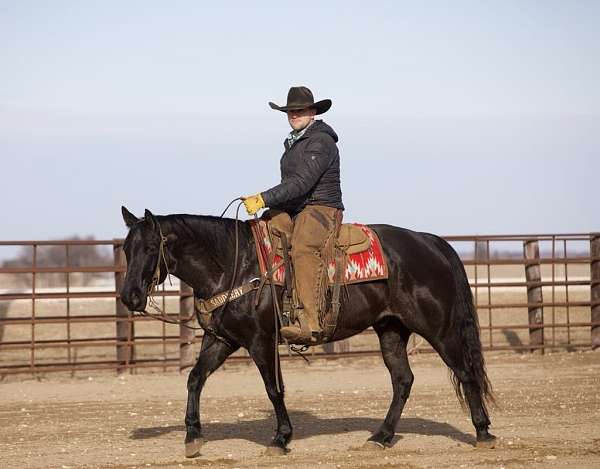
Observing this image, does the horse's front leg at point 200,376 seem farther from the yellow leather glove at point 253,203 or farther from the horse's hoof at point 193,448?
the yellow leather glove at point 253,203

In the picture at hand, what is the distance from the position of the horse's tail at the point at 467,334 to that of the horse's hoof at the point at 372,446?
0.74 metres

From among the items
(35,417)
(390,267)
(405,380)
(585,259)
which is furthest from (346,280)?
(585,259)

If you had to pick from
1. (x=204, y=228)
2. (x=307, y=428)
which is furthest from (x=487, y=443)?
(x=204, y=228)

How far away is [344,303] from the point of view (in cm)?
795

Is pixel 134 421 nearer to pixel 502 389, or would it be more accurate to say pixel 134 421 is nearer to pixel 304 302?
pixel 304 302

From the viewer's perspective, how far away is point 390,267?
8.08m

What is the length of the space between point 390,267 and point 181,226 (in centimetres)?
166

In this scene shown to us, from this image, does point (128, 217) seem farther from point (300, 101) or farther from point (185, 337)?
point (185, 337)

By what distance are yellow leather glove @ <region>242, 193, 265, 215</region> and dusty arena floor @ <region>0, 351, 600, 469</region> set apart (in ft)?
5.96

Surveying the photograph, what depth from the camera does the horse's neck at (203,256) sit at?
7730mm

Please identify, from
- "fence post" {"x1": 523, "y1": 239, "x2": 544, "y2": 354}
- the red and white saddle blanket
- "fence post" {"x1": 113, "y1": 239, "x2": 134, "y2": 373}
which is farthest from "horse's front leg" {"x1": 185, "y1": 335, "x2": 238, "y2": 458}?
"fence post" {"x1": 523, "y1": 239, "x2": 544, "y2": 354}

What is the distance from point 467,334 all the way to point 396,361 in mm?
639

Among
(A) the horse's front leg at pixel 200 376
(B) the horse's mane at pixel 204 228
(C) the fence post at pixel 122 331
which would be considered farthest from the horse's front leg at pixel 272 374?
(C) the fence post at pixel 122 331

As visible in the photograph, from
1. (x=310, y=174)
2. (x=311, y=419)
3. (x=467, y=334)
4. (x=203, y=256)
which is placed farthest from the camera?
(x=311, y=419)
